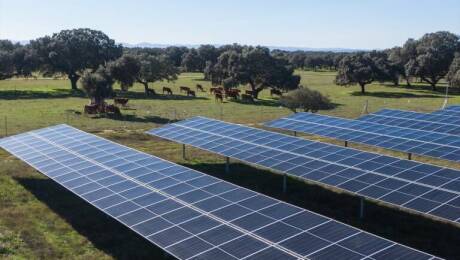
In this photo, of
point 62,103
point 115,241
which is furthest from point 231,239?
point 62,103

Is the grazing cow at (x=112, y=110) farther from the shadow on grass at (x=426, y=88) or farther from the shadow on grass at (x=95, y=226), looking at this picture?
the shadow on grass at (x=426, y=88)

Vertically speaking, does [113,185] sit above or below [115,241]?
above

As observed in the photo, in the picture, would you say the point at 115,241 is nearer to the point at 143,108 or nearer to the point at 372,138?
the point at 372,138

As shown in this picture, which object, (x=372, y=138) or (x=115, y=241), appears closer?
(x=115, y=241)

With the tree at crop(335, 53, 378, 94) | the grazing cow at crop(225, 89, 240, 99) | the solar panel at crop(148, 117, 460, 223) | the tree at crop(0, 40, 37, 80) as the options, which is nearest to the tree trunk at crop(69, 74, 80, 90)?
the tree at crop(0, 40, 37, 80)

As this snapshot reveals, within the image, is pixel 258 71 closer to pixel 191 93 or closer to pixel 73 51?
pixel 191 93

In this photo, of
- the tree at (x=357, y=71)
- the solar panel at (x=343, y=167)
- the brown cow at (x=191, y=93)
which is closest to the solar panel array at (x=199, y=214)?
the solar panel at (x=343, y=167)
